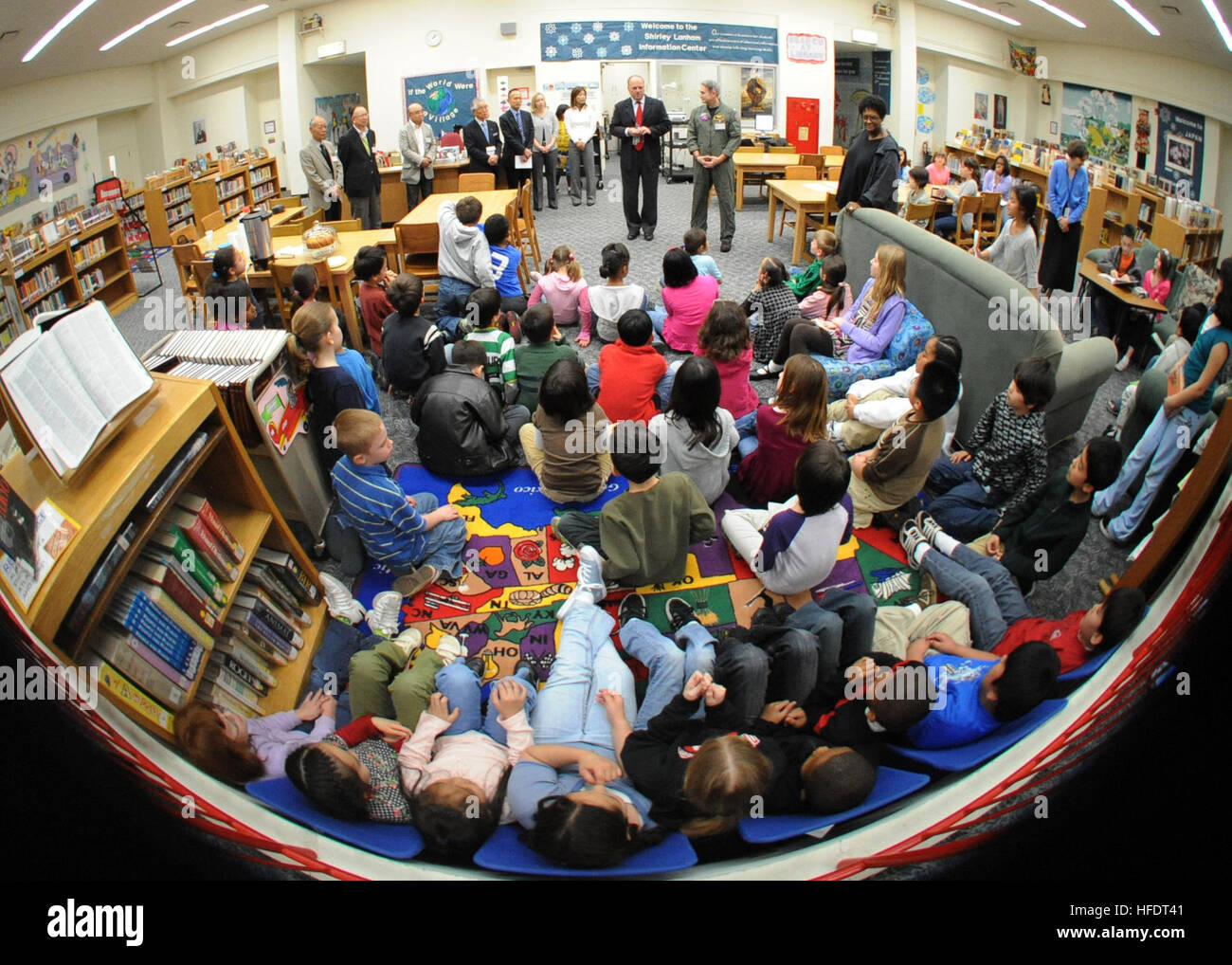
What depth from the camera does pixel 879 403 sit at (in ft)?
11.1

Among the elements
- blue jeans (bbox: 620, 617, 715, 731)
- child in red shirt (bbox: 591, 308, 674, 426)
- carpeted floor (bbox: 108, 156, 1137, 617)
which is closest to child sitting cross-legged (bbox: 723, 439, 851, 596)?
blue jeans (bbox: 620, 617, 715, 731)

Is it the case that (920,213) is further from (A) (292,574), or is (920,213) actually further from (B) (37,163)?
(B) (37,163)

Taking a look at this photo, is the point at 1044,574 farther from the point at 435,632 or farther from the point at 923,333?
the point at 923,333

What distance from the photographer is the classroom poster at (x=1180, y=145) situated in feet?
4.28

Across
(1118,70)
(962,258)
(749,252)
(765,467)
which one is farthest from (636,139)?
(1118,70)

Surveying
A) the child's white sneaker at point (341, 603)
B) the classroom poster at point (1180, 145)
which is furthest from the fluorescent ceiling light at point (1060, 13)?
the child's white sneaker at point (341, 603)

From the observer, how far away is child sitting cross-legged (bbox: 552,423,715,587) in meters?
2.51

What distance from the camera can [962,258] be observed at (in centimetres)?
395

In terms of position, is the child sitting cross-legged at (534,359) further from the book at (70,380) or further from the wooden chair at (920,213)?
the wooden chair at (920,213)

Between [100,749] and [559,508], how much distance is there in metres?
1.97

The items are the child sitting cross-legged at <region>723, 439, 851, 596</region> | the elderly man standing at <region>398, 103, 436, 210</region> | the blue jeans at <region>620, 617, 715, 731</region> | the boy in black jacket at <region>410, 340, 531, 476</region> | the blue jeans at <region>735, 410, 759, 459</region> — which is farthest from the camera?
the blue jeans at <region>735, 410, 759, 459</region>

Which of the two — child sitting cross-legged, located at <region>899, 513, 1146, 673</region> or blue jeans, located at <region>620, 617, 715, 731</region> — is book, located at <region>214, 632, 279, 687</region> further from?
child sitting cross-legged, located at <region>899, 513, 1146, 673</region>

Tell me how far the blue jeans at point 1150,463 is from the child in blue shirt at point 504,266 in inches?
182

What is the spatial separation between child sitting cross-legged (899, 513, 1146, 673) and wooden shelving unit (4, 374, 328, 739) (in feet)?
6.25
